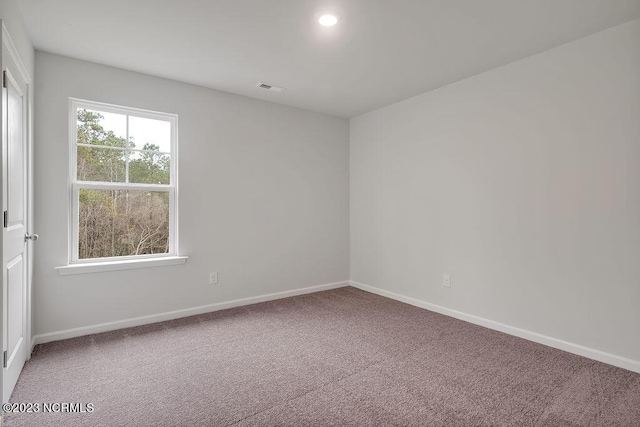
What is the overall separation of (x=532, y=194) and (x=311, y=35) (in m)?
2.25

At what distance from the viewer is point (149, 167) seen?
11.2 feet

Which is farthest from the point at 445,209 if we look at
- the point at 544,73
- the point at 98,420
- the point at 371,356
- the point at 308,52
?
the point at 98,420

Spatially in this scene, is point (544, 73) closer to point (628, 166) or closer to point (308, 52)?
point (628, 166)

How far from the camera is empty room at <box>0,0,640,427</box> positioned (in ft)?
6.91

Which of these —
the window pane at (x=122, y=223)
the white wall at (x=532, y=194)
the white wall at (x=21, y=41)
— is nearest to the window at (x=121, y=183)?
the window pane at (x=122, y=223)

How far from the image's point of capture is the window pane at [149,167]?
334cm

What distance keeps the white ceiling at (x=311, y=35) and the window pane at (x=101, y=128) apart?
0.47 meters

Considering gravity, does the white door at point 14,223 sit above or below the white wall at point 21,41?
below

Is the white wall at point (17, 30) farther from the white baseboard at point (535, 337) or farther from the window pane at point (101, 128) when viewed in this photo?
the white baseboard at point (535, 337)

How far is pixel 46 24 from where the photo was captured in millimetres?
2445

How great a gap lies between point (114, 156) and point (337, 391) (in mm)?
2865

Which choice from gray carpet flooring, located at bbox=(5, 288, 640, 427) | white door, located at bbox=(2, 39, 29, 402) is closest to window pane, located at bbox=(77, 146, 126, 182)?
white door, located at bbox=(2, 39, 29, 402)

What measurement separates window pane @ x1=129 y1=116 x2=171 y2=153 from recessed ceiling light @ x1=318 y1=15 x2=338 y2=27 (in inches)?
78.6

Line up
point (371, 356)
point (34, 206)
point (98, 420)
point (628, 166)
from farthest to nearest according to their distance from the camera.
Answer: point (34, 206)
point (371, 356)
point (628, 166)
point (98, 420)
